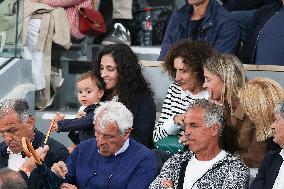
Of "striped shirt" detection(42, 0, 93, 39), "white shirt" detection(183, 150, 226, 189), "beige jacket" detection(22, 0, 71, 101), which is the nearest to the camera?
"white shirt" detection(183, 150, 226, 189)

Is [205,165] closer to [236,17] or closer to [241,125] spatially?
[241,125]

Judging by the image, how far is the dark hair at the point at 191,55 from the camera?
820 cm

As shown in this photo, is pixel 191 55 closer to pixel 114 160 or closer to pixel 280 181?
pixel 114 160

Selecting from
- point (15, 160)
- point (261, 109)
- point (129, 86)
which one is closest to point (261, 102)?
point (261, 109)

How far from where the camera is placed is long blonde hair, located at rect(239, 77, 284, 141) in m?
7.25

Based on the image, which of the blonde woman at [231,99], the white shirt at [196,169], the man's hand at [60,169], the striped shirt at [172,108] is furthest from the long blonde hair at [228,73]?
the man's hand at [60,169]

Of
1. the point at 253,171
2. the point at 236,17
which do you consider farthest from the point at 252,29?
the point at 253,171

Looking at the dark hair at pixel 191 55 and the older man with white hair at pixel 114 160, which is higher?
the dark hair at pixel 191 55

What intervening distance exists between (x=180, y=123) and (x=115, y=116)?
820mm

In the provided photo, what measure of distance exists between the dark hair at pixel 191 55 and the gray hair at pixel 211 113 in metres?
1.13

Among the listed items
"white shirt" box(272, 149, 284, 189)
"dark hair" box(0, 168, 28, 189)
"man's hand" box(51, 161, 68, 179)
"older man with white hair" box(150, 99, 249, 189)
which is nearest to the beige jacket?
"man's hand" box(51, 161, 68, 179)

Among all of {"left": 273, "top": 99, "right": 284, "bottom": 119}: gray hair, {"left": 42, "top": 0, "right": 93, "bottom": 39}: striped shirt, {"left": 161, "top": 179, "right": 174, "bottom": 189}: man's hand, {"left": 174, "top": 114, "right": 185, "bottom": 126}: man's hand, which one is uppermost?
{"left": 273, "top": 99, "right": 284, "bottom": 119}: gray hair

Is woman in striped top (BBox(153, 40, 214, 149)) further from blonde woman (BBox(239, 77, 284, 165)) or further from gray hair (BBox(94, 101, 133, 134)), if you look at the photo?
gray hair (BBox(94, 101, 133, 134))

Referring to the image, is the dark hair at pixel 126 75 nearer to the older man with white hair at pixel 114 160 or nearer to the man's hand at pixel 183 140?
the man's hand at pixel 183 140
